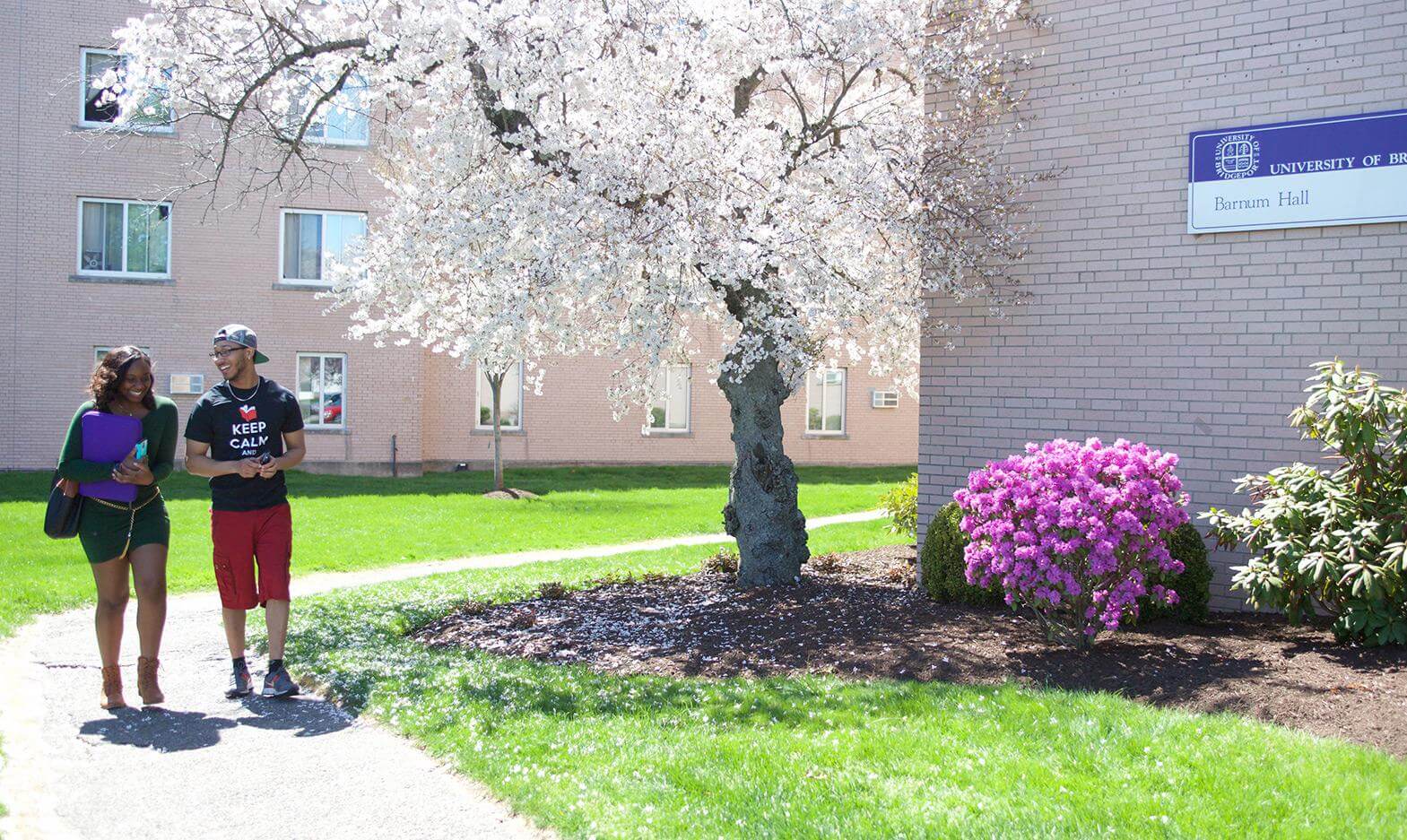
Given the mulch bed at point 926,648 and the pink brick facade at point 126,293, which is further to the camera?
the pink brick facade at point 126,293

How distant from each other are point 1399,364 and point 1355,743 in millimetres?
3399

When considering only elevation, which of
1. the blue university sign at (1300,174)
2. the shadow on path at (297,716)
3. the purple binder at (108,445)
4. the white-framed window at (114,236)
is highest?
the white-framed window at (114,236)

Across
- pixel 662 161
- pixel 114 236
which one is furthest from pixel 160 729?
pixel 114 236

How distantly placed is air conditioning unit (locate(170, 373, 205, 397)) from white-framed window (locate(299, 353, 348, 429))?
71.6 inches

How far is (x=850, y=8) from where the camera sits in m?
7.81

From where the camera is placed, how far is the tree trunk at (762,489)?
352 inches

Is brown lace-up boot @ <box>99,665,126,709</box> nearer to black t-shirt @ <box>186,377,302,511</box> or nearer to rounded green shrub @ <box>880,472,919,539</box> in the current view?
black t-shirt @ <box>186,377,302,511</box>

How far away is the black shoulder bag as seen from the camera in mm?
5719

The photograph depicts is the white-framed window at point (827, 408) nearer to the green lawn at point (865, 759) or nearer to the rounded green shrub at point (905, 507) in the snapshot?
the rounded green shrub at point (905, 507)

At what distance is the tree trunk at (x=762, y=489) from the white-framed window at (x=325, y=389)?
14856mm

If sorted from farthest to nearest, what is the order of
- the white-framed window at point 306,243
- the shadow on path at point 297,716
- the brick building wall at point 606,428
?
the brick building wall at point 606,428 < the white-framed window at point 306,243 < the shadow on path at point 297,716

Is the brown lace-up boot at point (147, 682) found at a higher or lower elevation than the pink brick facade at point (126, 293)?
lower

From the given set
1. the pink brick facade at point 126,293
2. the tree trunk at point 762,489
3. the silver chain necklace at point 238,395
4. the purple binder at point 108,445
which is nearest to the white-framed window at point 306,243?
the pink brick facade at point 126,293

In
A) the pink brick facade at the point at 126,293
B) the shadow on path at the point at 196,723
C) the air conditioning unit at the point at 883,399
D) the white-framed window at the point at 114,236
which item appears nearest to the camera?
the shadow on path at the point at 196,723
